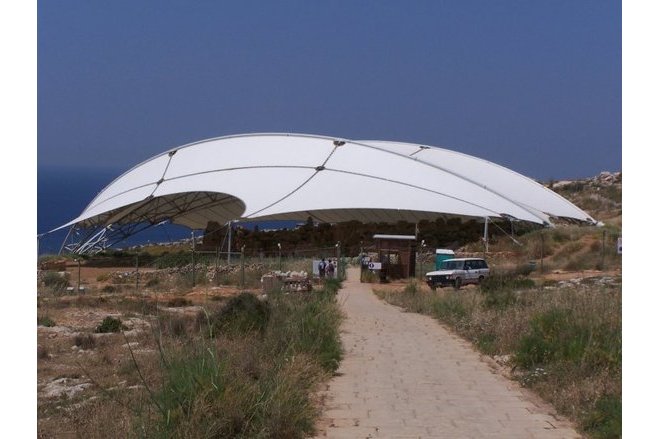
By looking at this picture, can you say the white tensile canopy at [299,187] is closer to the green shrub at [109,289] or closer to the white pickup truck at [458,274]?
the green shrub at [109,289]

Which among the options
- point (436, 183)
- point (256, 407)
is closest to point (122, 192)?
point (436, 183)

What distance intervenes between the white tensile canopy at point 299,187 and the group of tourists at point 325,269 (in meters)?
9.33

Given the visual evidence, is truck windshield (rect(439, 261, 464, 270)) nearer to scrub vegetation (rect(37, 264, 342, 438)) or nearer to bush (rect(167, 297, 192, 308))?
bush (rect(167, 297, 192, 308))

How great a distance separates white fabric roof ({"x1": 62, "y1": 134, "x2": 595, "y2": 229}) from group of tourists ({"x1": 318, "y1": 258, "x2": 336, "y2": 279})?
9.28 meters

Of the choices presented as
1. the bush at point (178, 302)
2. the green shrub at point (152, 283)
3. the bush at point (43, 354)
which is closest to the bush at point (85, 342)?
the bush at point (43, 354)

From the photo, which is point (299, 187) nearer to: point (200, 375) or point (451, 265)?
point (451, 265)

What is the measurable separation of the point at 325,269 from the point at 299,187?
40.9ft

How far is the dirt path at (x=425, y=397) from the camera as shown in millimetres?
7043

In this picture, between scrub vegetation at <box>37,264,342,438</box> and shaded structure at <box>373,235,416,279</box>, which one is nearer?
scrub vegetation at <box>37,264,342,438</box>

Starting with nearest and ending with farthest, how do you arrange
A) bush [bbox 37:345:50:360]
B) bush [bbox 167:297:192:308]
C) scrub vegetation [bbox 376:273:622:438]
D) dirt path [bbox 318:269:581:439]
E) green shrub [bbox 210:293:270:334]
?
1. dirt path [bbox 318:269:581:439]
2. scrub vegetation [bbox 376:273:622:438]
3. green shrub [bbox 210:293:270:334]
4. bush [bbox 37:345:50:360]
5. bush [bbox 167:297:192:308]

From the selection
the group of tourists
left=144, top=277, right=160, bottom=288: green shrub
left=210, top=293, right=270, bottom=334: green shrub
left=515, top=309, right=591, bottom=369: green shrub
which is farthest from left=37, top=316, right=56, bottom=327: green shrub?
the group of tourists

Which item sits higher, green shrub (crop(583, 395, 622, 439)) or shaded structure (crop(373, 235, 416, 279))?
shaded structure (crop(373, 235, 416, 279))

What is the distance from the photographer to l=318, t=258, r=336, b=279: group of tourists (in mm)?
28630
